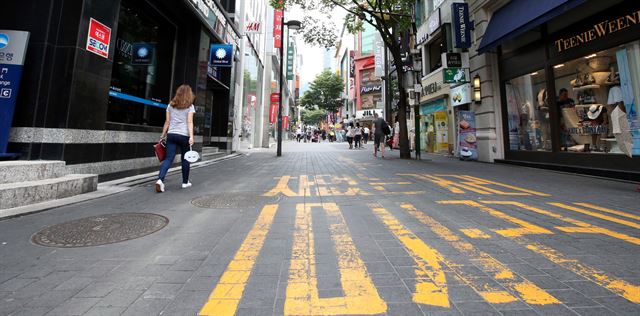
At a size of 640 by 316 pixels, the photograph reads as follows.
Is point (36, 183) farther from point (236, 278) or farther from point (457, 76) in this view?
point (457, 76)

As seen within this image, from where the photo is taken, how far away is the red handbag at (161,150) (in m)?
5.76

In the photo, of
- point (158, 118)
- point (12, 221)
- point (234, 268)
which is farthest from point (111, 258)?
point (158, 118)

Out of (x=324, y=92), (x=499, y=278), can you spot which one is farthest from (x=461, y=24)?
(x=324, y=92)

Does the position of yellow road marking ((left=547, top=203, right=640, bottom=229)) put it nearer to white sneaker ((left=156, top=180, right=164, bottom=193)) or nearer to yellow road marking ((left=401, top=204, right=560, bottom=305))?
yellow road marking ((left=401, top=204, right=560, bottom=305))

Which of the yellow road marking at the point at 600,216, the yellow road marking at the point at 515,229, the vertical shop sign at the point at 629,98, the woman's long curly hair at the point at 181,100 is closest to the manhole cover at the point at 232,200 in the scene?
the woman's long curly hair at the point at 181,100

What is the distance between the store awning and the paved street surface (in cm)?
513

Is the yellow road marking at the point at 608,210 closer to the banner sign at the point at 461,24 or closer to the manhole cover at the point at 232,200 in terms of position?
the manhole cover at the point at 232,200

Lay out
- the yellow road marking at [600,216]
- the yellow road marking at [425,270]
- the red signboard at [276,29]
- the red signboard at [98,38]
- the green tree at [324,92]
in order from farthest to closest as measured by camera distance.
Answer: the green tree at [324,92] < the red signboard at [276,29] < the red signboard at [98,38] < the yellow road marking at [600,216] < the yellow road marking at [425,270]

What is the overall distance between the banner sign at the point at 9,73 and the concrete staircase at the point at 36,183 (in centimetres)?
69

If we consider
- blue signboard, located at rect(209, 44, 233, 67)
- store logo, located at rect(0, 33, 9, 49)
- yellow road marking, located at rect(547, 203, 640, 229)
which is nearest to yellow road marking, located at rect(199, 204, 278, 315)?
yellow road marking, located at rect(547, 203, 640, 229)

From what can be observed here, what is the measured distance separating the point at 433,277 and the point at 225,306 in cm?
142

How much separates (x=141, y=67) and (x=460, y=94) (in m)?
12.2

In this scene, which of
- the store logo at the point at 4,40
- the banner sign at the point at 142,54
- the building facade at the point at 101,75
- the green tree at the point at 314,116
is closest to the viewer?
the store logo at the point at 4,40

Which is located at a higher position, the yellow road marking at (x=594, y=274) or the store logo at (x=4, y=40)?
the store logo at (x=4, y=40)
